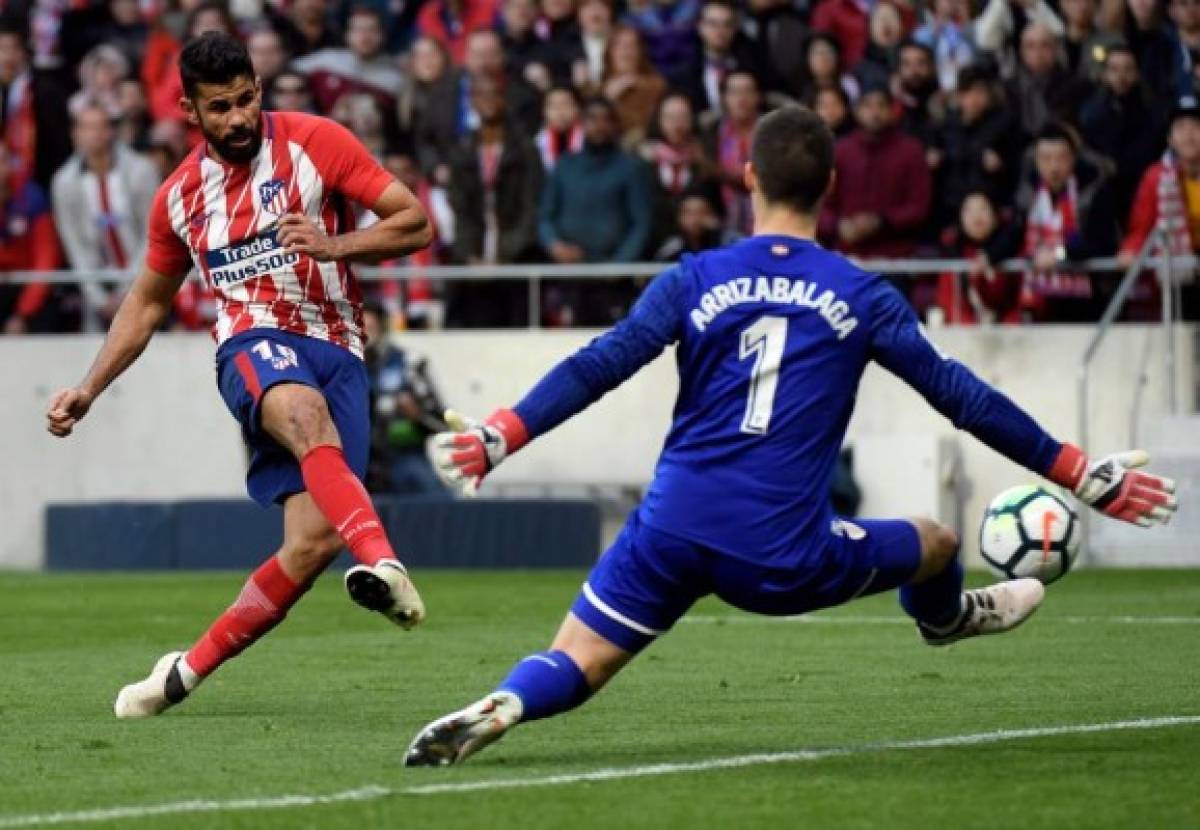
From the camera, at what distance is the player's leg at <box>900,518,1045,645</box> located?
7934 mm

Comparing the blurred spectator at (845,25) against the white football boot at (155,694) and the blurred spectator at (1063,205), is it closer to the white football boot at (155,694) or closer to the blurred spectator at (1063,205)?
the blurred spectator at (1063,205)

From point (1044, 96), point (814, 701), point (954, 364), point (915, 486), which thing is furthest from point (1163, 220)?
point (954, 364)

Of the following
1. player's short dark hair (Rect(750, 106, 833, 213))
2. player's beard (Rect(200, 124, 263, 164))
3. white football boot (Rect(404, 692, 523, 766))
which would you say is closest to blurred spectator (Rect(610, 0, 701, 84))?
player's beard (Rect(200, 124, 263, 164))

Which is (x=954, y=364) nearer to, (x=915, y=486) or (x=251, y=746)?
(x=251, y=746)

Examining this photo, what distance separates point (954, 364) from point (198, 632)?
7.49 metres

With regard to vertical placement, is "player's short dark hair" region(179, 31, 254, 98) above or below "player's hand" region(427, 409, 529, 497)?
above

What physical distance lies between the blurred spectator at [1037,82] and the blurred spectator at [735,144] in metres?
1.82

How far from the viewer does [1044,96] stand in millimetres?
19328

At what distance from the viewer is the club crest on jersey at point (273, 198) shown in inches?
378

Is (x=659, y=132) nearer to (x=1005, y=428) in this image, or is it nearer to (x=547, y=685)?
(x=1005, y=428)

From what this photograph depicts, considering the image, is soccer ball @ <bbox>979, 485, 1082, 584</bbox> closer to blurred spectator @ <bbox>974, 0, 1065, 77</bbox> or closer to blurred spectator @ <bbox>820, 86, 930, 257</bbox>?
blurred spectator @ <bbox>820, 86, 930, 257</bbox>

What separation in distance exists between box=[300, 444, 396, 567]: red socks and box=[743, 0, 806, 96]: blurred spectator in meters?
11.5

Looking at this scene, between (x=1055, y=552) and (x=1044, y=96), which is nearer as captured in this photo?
(x=1055, y=552)

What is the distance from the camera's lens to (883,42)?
66.5 ft
